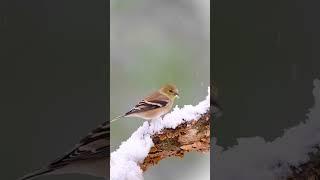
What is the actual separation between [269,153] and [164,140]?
395mm

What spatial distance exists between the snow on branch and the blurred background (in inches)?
1.1

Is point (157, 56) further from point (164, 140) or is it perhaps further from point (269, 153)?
point (269, 153)

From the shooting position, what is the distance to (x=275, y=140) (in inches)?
75.2

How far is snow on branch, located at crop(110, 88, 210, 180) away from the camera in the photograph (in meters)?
1.84

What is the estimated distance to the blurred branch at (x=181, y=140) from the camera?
1.86 meters
